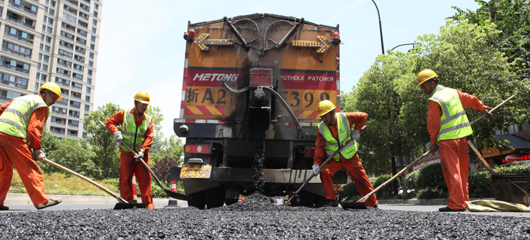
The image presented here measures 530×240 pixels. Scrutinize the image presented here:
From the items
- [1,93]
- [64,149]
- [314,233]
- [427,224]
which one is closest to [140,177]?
[314,233]

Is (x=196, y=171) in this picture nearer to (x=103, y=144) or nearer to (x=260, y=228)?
(x=260, y=228)

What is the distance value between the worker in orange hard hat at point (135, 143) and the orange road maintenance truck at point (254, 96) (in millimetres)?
447

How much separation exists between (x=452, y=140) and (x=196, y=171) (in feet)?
10.8

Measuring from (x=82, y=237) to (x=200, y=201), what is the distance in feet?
12.3

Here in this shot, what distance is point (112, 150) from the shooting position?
28.4m

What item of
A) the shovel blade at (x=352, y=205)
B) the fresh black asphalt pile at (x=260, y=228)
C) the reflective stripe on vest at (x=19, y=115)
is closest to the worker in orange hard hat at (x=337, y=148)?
the shovel blade at (x=352, y=205)

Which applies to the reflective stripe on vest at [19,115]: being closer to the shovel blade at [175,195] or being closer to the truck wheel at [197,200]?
the shovel blade at [175,195]

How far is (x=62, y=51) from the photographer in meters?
64.8

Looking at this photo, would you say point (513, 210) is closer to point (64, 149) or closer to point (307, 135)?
point (307, 135)

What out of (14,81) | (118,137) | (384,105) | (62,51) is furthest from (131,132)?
(62,51)

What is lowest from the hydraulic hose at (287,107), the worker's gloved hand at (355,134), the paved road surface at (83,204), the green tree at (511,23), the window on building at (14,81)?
the paved road surface at (83,204)

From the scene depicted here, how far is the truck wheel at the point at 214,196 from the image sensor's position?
6.19 metres

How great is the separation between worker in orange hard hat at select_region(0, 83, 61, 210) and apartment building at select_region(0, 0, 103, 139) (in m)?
51.3

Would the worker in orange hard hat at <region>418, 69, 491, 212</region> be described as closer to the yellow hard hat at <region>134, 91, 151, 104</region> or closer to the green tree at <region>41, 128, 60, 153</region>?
the yellow hard hat at <region>134, 91, 151, 104</region>
